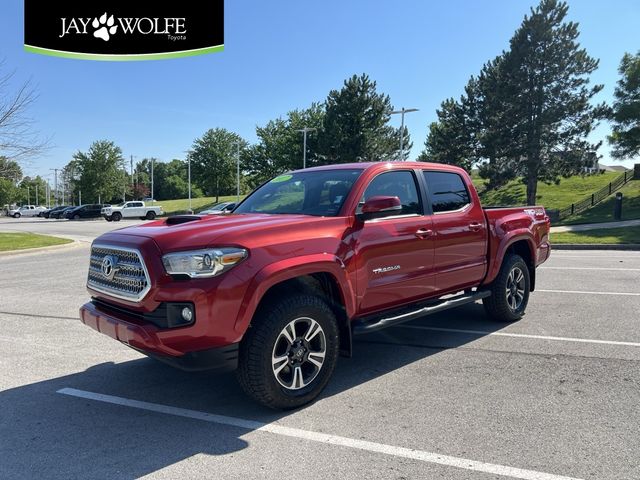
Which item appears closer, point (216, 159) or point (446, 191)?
point (446, 191)

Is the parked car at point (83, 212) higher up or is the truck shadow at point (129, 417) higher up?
the parked car at point (83, 212)

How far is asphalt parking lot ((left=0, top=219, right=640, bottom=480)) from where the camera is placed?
299cm

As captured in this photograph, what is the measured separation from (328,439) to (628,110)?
1421 inches

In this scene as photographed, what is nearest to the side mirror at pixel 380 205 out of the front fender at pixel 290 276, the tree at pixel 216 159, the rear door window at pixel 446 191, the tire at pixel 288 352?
the front fender at pixel 290 276

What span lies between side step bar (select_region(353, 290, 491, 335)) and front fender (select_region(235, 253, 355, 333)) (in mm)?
196

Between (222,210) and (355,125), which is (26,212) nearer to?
(355,125)

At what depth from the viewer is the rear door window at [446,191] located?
529cm

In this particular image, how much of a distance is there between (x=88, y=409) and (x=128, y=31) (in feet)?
41.3

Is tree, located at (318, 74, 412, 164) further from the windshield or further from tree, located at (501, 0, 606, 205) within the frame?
the windshield

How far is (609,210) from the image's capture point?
30.7 metres

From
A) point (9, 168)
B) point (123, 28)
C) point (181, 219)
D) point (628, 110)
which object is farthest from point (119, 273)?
point (628, 110)

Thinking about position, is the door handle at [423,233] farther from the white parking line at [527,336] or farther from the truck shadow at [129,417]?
the white parking line at [527,336]

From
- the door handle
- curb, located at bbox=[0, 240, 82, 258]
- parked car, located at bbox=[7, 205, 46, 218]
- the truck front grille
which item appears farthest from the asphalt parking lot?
parked car, located at bbox=[7, 205, 46, 218]

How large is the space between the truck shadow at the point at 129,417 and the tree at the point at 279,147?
49282 millimetres
